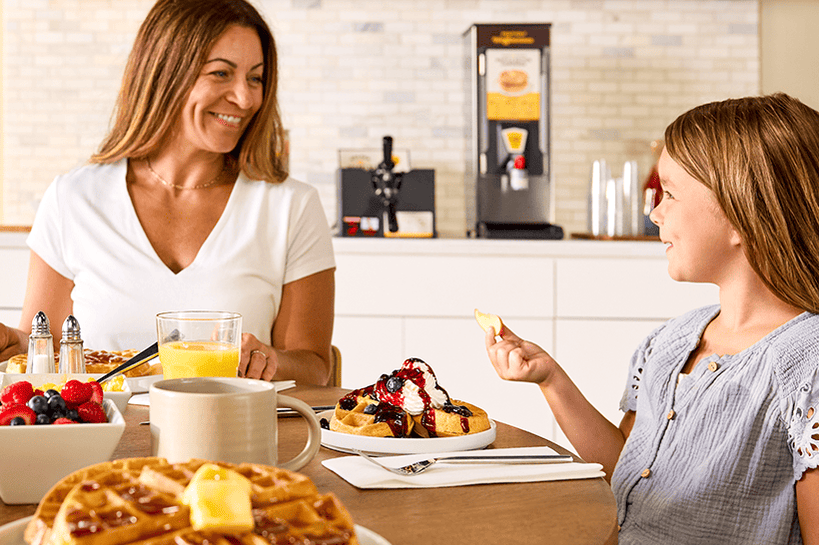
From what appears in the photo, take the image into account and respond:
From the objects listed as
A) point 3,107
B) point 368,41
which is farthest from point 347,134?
point 3,107

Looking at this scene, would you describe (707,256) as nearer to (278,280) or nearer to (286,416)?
(286,416)

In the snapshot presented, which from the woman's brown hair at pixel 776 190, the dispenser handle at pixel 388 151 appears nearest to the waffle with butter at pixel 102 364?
the woman's brown hair at pixel 776 190

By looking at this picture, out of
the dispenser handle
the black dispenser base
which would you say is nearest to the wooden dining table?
the black dispenser base

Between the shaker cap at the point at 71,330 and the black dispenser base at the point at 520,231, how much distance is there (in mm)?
2270

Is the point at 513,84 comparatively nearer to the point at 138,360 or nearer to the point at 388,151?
the point at 388,151

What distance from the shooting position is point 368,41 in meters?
3.93

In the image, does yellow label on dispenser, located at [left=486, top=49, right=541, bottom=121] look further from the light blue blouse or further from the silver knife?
the silver knife

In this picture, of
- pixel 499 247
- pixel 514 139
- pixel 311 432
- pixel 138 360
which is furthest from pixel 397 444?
pixel 514 139

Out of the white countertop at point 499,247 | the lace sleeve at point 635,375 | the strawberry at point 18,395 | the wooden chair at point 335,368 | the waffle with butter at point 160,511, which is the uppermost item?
the strawberry at point 18,395

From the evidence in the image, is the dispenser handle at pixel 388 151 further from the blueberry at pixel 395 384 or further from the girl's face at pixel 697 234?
the blueberry at pixel 395 384

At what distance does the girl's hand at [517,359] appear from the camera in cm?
119

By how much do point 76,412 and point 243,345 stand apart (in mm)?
599

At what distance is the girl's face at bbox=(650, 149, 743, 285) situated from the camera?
123 centimetres

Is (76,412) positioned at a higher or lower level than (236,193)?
lower
